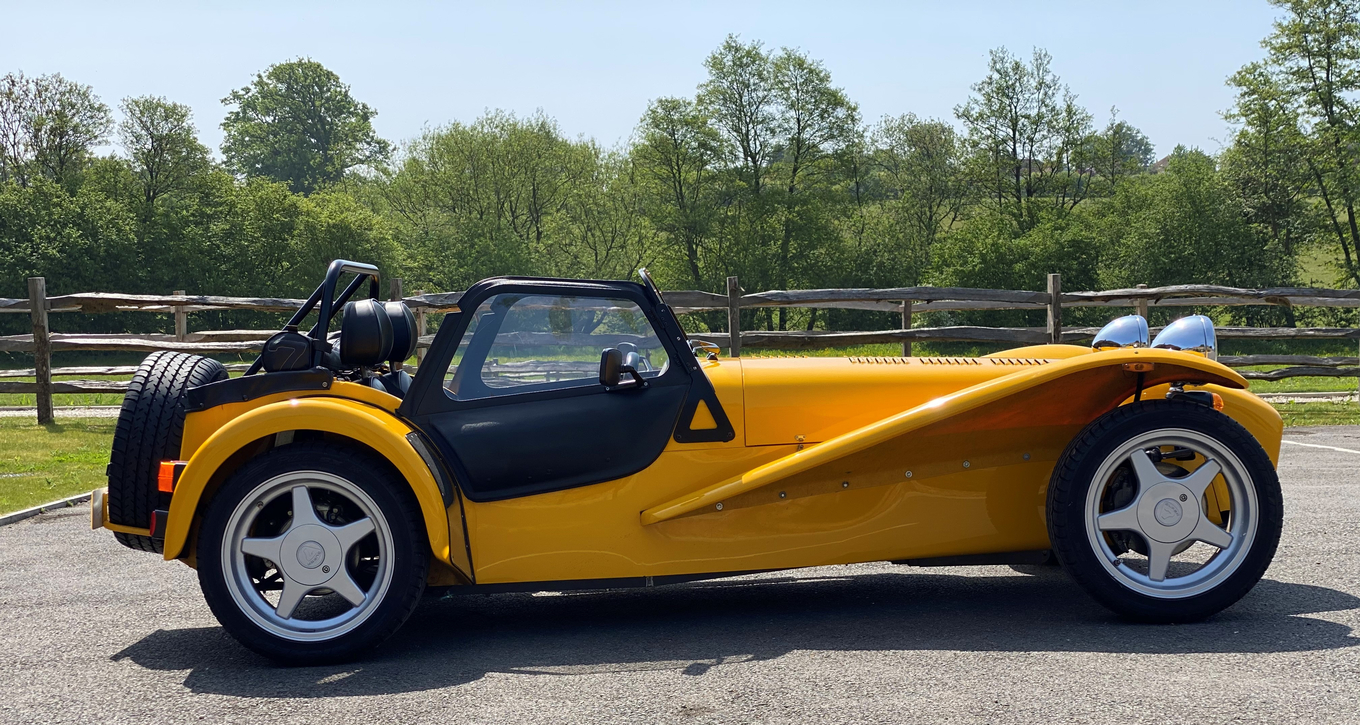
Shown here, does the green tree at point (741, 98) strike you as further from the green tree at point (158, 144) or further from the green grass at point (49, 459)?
the green grass at point (49, 459)

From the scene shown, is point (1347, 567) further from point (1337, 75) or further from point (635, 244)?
point (635, 244)

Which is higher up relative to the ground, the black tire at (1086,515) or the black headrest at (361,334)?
the black headrest at (361,334)

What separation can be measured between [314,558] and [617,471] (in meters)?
1.24

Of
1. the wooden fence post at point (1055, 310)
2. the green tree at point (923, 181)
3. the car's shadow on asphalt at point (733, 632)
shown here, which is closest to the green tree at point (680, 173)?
the green tree at point (923, 181)

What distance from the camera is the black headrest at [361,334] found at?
420 centimetres

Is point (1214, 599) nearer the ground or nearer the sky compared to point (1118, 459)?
nearer the ground

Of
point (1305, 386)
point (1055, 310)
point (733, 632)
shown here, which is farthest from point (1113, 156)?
point (733, 632)

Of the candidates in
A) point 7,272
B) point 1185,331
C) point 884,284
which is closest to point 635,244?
point 884,284

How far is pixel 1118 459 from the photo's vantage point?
4.09 m

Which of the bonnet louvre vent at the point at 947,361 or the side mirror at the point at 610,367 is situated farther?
the bonnet louvre vent at the point at 947,361

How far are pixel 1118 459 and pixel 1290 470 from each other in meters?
5.53

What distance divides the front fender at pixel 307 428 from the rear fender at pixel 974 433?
0.85 m

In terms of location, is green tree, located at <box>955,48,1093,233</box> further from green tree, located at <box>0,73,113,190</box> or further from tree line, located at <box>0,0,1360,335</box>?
green tree, located at <box>0,73,113,190</box>

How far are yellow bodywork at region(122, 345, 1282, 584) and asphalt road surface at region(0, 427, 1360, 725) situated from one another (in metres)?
0.34
